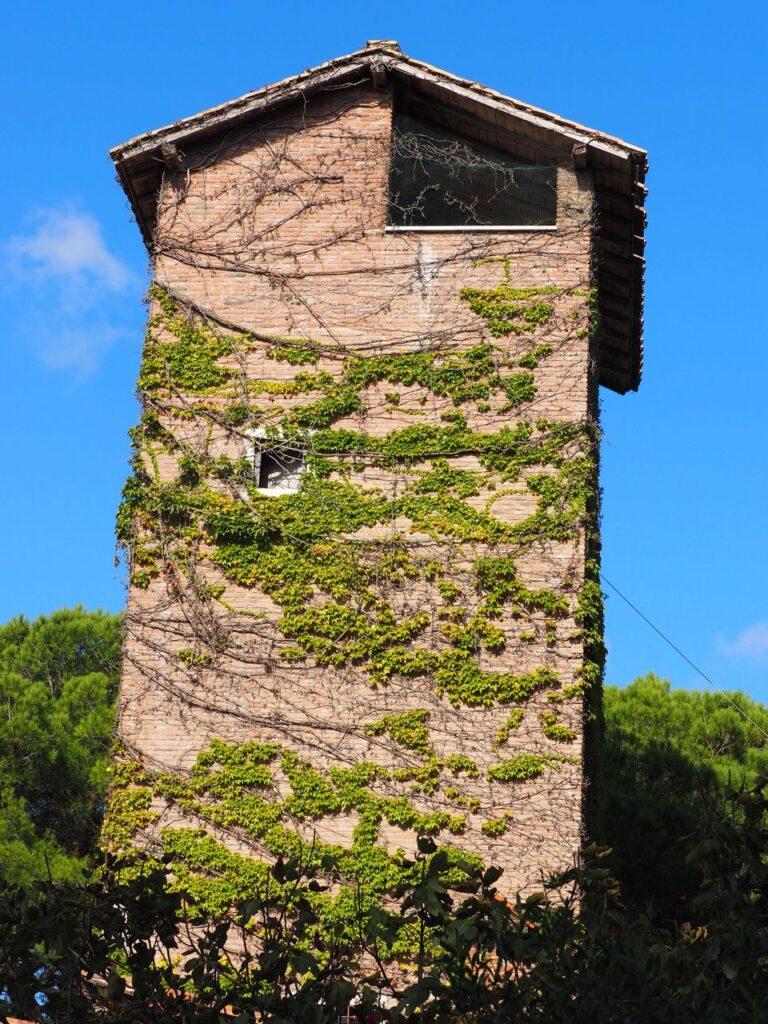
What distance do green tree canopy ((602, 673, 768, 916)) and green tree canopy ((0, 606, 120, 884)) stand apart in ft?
25.0

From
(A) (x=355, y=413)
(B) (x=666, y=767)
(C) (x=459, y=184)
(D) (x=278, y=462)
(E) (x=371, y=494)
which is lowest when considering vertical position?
(E) (x=371, y=494)

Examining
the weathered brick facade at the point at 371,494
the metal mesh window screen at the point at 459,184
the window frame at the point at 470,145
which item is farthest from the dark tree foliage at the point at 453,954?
the metal mesh window screen at the point at 459,184

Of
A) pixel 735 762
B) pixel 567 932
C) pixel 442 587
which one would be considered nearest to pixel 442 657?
pixel 442 587

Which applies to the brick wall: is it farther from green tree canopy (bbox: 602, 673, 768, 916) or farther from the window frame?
green tree canopy (bbox: 602, 673, 768, 916)

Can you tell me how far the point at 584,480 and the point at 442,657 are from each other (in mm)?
2263

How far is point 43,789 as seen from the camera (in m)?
22.8

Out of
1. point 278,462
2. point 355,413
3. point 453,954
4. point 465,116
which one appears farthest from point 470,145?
point 453,954

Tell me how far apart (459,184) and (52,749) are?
12.0 m

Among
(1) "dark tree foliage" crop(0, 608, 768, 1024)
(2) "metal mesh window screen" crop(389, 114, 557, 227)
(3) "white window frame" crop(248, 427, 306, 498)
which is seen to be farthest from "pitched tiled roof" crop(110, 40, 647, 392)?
(1) "dark tree foliage" crop(0, 608, 768, 1024)

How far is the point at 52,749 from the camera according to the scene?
2294cm

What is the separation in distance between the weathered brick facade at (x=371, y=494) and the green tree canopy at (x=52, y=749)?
25.0ft

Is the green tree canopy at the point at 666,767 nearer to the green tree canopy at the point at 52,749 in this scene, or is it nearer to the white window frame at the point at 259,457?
the white window frame at the point at 259,457

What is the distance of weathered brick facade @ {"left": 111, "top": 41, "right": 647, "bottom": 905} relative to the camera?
13008mm

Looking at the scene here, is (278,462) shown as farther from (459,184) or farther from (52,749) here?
(52,749)
